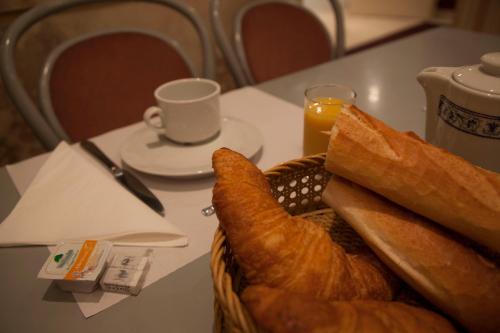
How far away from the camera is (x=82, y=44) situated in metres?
0.96

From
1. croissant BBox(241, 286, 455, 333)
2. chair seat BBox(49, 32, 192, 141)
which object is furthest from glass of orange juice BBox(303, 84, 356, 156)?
chair seat BBox(49, 32, 192, 141)

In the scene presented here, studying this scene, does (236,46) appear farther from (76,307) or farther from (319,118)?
(76,307)

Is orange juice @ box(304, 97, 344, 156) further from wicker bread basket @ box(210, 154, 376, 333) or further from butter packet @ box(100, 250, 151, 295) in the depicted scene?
butter packet @ box(100, 250, 151, 295)

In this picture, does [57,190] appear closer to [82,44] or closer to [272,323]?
[272,323]

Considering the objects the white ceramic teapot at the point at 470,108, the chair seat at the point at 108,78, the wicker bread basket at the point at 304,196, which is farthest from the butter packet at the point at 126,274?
the chair seat at the point at 108,78

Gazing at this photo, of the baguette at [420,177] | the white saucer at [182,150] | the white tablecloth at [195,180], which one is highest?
the baguette at [420,177]

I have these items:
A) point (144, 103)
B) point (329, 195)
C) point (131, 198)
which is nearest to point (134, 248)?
point (131, 198)

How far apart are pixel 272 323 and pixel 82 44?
0.93 meters

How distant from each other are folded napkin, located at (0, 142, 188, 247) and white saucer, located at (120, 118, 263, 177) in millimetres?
65

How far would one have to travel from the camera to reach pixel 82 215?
1.69 feet

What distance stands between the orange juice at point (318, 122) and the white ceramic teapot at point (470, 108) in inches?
5.8

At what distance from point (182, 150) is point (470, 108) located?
0.45 meters

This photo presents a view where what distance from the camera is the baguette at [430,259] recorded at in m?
0.35

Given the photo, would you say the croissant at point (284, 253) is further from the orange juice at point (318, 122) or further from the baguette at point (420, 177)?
the orange juice at point (318, 122)
